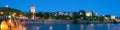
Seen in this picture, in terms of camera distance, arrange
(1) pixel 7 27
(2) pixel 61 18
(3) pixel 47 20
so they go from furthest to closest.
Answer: (2) pixel 61 18 → (3) pixel 47 20 → (1) pixel 7 27

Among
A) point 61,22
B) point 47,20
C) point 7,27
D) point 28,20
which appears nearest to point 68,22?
point 61,22

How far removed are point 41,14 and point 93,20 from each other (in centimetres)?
2380

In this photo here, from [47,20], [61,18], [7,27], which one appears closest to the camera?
[7,27]

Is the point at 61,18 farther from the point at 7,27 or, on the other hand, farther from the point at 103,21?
the point at 7,27

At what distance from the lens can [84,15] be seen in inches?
6058

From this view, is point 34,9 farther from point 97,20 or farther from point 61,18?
point 97,20

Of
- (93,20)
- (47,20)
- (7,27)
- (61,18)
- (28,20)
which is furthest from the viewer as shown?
(93,20)

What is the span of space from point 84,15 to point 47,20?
30.7 meters

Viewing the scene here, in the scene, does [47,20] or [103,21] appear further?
[103,21]

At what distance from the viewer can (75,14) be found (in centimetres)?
14962

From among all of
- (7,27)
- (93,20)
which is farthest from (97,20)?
(7,27)

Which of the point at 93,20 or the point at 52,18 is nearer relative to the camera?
the point at 52,18

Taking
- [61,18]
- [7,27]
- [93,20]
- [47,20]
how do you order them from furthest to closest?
1. [93,20]
2. [61,18]
3. [47,20]
4. [7,27]

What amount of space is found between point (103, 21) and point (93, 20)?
665cm
